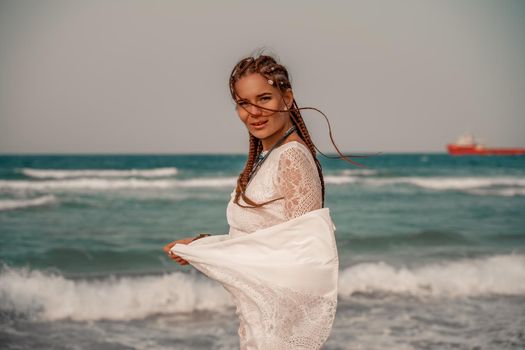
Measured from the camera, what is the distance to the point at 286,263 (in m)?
1.84

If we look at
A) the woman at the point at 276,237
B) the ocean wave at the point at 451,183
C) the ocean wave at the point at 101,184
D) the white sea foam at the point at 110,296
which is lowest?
the ocean wave at the point at 101,184

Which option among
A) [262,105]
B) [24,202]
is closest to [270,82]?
[262,105]

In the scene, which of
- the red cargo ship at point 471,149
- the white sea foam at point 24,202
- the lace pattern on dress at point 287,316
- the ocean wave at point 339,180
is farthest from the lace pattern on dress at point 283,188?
the red cargo ship at point 471,149

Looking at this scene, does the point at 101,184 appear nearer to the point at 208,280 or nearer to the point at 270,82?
the point at 208,280

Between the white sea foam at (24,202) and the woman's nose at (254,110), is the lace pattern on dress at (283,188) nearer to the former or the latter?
the woman's nose at (254,110)

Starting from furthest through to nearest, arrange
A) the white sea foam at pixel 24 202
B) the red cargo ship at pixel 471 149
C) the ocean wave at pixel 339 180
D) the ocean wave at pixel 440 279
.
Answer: the red cargo ship at pixel 471 149
the ocean wave at pixel 339 180
the white sea foam at pixel 24 202
the ocean wave at pixel 440 279

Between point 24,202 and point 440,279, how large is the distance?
1281 cm

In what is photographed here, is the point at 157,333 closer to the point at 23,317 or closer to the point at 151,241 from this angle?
the point at 23,317

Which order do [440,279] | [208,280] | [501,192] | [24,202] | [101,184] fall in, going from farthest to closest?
[101,184]
[501,192]
[24,202]
[440,279]
[208,280]

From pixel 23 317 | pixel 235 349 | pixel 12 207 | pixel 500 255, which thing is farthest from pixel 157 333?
pixel 12 207

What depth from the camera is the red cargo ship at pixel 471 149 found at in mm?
59406

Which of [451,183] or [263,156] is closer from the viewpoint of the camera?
[263,156]

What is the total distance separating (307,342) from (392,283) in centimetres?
585

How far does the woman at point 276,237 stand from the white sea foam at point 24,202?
568 inches
